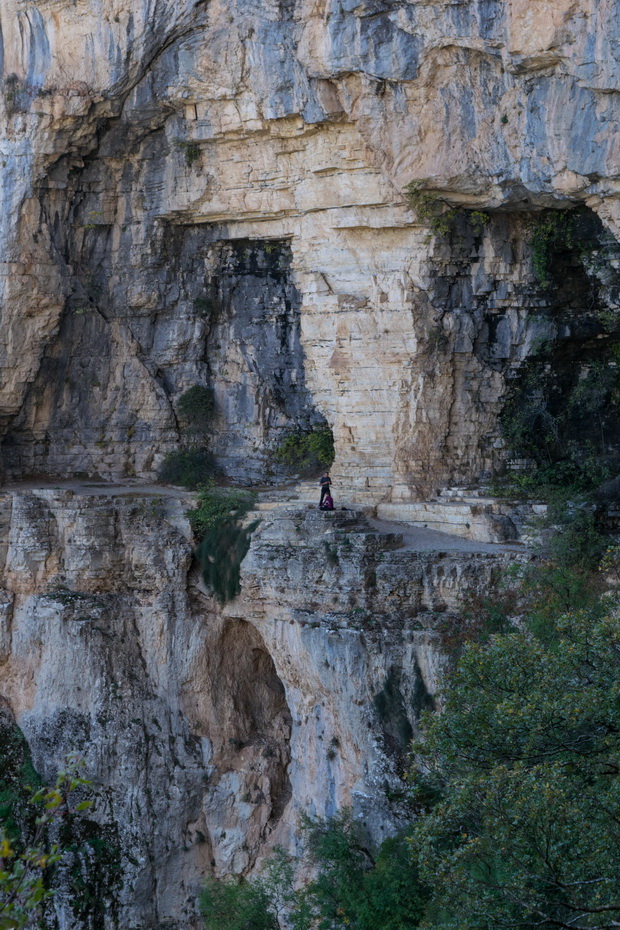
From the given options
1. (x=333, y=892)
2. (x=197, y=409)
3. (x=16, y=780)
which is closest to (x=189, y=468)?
(x=197, y=409)

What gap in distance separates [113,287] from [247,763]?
35.7 ft

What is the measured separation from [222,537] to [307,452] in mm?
3657

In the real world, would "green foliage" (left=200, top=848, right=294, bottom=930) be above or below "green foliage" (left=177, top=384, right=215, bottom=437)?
below

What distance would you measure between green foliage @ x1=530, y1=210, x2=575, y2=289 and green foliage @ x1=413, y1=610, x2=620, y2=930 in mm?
11383

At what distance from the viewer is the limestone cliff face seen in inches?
789

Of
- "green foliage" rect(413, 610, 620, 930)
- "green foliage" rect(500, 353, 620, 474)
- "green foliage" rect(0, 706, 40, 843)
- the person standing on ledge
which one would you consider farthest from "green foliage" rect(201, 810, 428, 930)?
"green foliage" rect(500, 353, 620, 474)

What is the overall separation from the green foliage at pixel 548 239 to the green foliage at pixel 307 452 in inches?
229

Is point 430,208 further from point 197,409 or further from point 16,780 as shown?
point 16,780

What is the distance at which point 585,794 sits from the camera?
10773mm

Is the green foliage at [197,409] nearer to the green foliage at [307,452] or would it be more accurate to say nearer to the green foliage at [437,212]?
the green foliage at [307,452]

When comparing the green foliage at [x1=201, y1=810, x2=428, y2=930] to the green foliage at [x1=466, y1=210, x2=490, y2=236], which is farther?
the green foliage at [x1=466, y1=210, x2=490, y2=236]

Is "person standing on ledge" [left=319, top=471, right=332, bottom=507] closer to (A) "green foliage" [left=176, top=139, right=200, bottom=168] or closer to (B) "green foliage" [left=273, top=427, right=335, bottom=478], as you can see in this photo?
(B) "green foliage" [left=273, top=427, right=335, bottom=478]

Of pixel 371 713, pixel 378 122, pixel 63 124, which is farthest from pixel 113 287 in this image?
pixel 371 713

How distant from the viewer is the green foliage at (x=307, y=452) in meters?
25.3
